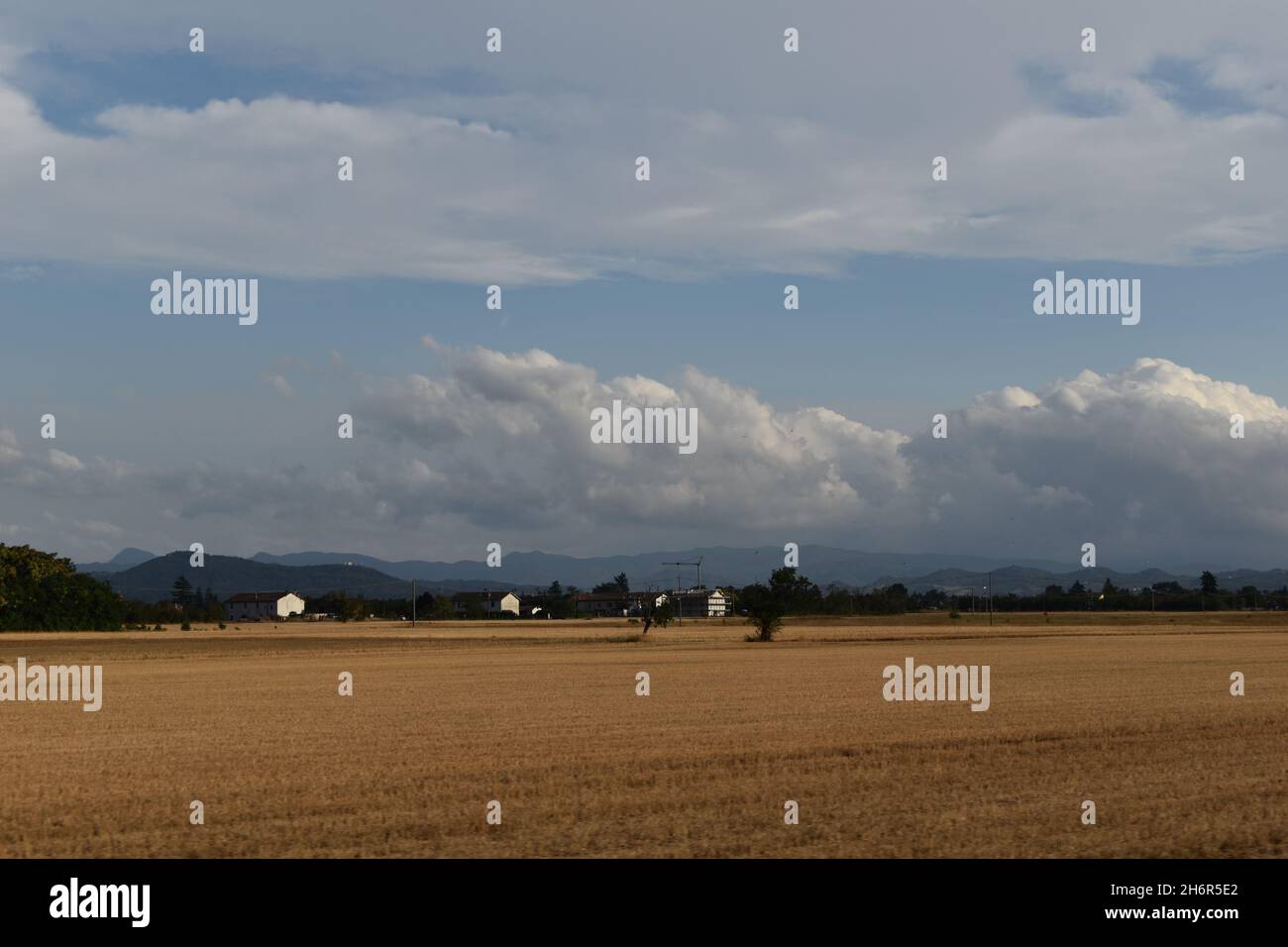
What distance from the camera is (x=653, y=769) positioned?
78.8 feet

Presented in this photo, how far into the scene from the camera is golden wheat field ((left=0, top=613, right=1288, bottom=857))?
1755 cm

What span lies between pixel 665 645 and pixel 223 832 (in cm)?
7644

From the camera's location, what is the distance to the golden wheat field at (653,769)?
17.5m

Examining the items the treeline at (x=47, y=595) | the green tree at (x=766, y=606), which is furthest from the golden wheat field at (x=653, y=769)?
the treeline at (x=47, y=595)
